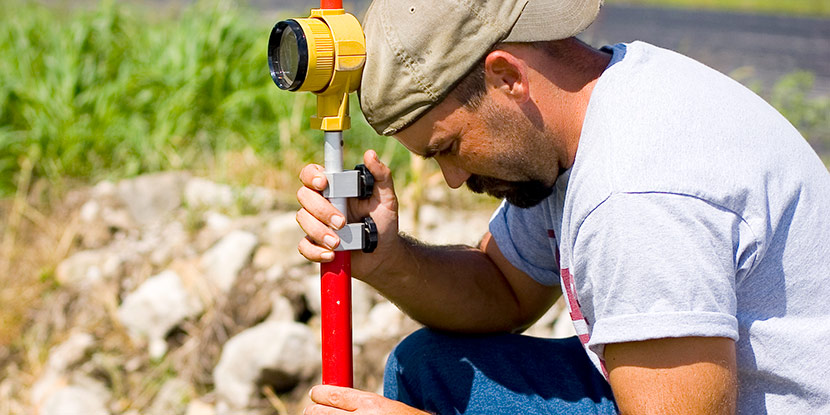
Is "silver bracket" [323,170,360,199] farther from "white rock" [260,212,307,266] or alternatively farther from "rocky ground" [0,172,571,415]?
"white rock" [260,212,307,266]

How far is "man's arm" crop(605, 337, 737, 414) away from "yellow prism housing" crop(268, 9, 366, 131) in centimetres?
70

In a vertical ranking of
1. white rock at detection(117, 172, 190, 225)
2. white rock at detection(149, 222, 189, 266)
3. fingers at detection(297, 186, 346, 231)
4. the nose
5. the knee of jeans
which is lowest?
white rock at detection(149, 222, 189, 266)

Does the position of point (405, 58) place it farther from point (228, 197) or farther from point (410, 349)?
point (228, 197)

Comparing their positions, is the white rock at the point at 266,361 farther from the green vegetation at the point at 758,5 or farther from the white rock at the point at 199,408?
the green vegetation at the point at 758,5

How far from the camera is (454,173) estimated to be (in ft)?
6.42

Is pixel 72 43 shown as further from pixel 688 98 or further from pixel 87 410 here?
pixel 688 98

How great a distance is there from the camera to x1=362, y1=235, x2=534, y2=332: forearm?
2.24 m

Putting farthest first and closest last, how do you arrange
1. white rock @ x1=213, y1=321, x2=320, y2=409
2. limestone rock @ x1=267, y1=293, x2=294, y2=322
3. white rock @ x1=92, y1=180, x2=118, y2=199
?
white rock @ x1=92, y1=180, x2=118, y2=199 < limestone rock @ x1=267, y1=293, x2=294, y2=322 < white rock @ x1=213, y1=321, x2=320, y2=409

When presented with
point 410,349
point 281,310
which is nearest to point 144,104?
point 281,310

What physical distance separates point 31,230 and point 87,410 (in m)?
1.31

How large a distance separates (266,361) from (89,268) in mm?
1304

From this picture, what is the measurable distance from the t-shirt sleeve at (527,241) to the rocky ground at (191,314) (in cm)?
88

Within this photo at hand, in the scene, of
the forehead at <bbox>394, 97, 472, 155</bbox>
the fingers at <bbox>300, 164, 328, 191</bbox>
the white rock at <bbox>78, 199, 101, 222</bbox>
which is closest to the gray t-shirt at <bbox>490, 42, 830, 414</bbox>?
the forehead at <bbox>394, 97, 472, 155</bbox>

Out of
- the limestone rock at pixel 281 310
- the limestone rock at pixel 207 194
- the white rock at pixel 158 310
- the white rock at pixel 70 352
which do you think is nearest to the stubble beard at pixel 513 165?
the limestone rock at pixel 281 310
